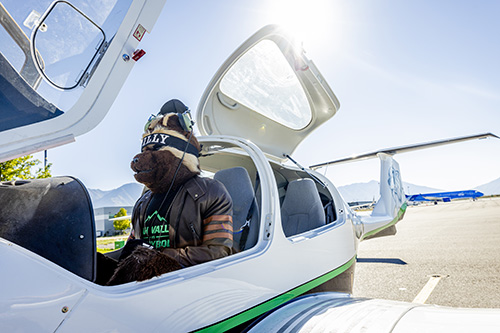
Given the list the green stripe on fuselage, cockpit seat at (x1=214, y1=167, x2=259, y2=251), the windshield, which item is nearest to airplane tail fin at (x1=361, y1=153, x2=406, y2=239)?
the green stripe on fuselage

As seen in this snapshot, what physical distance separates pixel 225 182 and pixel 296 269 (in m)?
0.87

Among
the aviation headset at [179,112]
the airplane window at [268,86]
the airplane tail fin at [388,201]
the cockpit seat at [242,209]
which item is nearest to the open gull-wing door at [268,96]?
the airplane window at [268,86]

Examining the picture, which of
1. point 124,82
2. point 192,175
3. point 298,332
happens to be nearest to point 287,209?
point 192,175

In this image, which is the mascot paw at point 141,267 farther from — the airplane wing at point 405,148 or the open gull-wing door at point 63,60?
the airplane wing at point 405,148

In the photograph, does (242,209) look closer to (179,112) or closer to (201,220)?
(201,220)

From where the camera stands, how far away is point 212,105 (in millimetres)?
3414

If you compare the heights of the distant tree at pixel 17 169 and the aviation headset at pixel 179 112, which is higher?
the aviation headset at pixel 179 112

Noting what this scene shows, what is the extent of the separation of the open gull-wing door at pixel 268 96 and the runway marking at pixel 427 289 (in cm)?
228

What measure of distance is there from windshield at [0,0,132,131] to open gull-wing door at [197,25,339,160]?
1.88 m

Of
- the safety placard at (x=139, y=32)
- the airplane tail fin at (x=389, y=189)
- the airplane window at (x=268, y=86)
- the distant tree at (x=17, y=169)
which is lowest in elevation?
the distant tree at (x=17, y=169)

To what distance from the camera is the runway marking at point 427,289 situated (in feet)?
11.8

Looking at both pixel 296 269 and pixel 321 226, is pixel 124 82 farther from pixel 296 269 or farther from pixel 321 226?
pixel 321 226

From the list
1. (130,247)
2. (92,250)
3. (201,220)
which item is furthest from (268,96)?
(92,250)

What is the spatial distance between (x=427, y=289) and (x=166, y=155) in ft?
12.9
